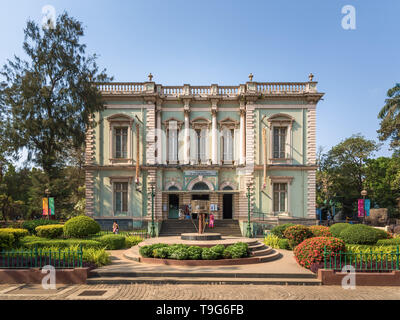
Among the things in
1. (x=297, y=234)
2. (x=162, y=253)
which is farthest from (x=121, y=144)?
(x=297, y=234)

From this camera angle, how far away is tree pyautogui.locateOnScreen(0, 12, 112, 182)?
79.4ft

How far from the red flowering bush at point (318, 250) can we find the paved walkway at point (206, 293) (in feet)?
4.74

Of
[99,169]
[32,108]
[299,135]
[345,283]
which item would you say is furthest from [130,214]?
[345,283]

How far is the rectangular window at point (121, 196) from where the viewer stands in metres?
27.5

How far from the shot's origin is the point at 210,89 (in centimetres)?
2819

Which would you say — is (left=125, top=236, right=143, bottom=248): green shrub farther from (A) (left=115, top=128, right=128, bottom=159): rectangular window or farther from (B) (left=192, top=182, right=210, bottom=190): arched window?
(A) (left=115, top=128, right=128, bottom=159): rectangular window

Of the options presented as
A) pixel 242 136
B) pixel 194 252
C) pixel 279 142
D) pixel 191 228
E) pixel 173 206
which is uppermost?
pixel 242 136

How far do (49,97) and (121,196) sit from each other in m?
9.64

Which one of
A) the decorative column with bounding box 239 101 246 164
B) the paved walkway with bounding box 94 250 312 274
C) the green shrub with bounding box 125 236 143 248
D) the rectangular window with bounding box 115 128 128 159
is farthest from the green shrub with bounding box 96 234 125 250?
the decorative column with bounding box 239 101 246 164

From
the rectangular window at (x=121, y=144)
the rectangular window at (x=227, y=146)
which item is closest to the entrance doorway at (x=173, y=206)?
the rectangular window at (x=121, y=144)

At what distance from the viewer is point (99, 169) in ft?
89.6

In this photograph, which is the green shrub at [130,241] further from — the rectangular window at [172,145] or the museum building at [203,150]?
the rectangular window at [172,145]

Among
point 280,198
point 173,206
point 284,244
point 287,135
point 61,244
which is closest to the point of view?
point 61,244

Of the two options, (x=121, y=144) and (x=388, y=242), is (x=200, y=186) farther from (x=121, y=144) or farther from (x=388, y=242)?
(x=388, y=242)
